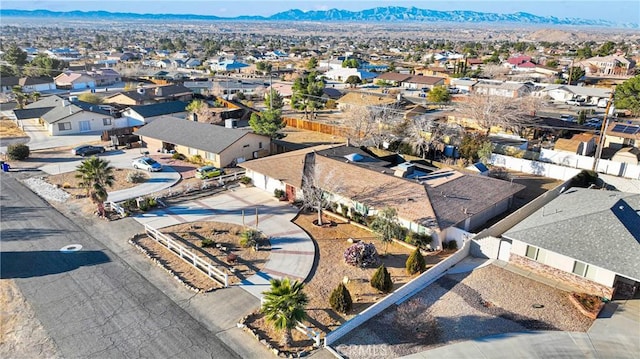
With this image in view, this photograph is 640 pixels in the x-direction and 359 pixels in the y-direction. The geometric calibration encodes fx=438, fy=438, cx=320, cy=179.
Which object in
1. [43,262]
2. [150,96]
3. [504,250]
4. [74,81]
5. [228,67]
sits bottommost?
[43,262]

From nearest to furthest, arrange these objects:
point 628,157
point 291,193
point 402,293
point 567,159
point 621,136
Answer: point 402,293 → point 291,193 → point 628,157 → point 567,159 → point 621,136

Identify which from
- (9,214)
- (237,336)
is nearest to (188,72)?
(9,214)

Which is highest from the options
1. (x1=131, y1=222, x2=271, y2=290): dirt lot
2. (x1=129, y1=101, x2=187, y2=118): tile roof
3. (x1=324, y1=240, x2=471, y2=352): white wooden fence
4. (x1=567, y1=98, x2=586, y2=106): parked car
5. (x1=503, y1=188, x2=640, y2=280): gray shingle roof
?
(x1=503, y1=188, x2=640, y2=280): gray shingle roof

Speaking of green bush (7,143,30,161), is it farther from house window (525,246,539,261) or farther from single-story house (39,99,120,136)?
house window (525,246,539,261)

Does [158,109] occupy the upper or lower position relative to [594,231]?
lower

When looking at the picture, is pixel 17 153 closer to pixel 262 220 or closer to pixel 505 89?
pixel 262 220

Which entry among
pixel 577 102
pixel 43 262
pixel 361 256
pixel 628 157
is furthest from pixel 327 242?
pixel 577 102

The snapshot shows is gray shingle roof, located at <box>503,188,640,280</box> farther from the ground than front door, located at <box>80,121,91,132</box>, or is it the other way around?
gray shingle roof, located at <box>503,188,640,280</box>

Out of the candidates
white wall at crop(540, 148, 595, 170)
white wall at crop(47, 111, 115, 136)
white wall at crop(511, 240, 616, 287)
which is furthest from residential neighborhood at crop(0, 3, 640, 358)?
white wall at crop(47, 111, 115, 136)
